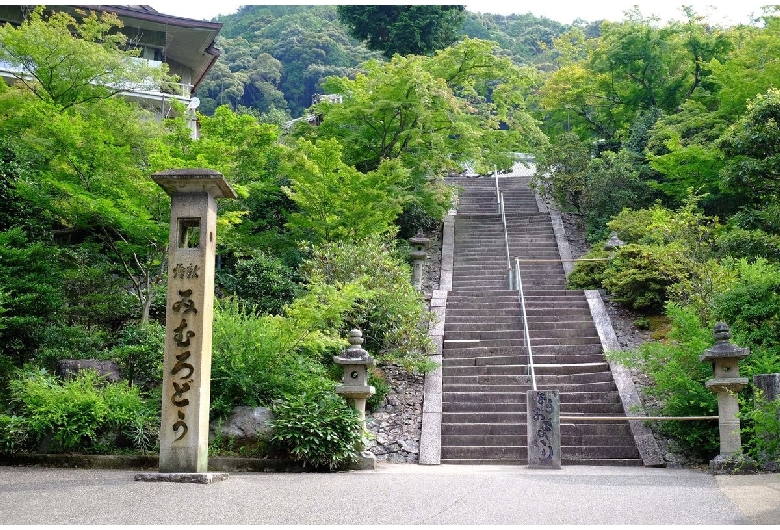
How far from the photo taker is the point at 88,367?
12430 millimetres

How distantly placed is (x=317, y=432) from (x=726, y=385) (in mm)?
5803

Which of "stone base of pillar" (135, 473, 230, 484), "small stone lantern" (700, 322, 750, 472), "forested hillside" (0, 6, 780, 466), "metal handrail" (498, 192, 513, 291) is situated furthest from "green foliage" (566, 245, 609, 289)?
"stone base of pillar" (135, 473, 230, 484)

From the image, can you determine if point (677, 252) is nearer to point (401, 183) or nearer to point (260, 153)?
point (401, 183)

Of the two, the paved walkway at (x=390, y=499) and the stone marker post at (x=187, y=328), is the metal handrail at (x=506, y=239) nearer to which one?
the paved walkway at (x=390, y=499)

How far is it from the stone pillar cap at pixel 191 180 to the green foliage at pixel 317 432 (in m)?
3.35

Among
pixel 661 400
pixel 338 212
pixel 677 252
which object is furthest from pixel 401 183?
pixel 661 400

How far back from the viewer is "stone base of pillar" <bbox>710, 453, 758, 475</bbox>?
10.2m

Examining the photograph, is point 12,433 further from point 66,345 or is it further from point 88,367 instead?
point 66,345

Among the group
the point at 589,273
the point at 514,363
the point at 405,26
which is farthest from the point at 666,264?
the point at 405,26

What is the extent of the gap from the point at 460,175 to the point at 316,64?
22.6m

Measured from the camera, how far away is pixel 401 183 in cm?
2014

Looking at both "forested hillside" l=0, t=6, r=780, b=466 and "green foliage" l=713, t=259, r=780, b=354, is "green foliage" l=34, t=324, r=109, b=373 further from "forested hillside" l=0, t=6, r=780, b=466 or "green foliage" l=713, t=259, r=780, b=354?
"green foliage" l=713, t=259, r=780, b=354

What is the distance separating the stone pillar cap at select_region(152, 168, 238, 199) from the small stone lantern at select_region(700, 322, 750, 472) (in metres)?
7.23

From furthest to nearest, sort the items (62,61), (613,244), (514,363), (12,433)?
(613,244) → (62,61) → (514,363) → (12,433)
